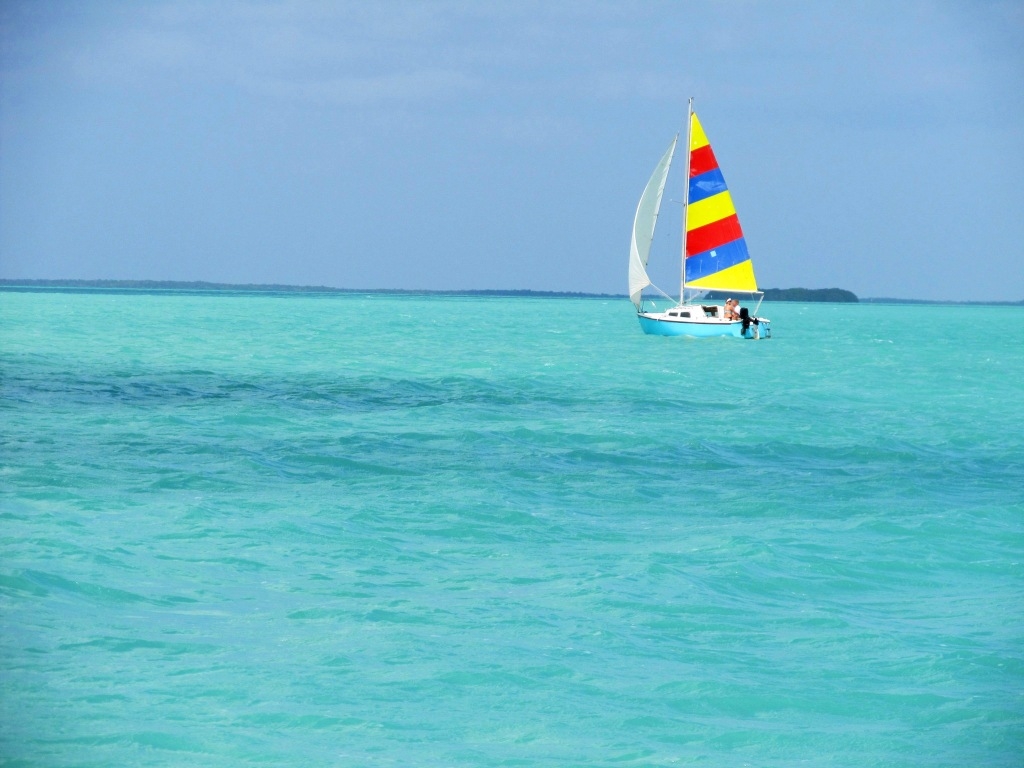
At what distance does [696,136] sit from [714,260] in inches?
236

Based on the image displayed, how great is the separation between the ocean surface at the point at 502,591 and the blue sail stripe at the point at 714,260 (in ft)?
103

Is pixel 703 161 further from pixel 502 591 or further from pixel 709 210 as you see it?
pixel 502 591

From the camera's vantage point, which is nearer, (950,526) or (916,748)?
(916,748)

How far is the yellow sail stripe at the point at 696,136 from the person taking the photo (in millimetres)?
55500

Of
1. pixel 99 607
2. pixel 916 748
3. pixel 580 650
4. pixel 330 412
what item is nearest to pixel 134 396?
pixel 330 412

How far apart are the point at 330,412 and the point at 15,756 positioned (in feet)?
56.8

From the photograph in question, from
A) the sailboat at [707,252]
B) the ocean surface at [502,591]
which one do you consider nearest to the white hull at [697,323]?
the sailboat at [707,252]

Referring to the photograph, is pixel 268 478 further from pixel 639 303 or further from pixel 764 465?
pixel 639 303

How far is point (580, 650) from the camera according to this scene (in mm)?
9133

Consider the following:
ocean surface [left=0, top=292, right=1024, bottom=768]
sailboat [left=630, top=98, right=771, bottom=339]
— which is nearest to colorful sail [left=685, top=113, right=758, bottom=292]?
sailboat [left=630, top=98, right=771, bottom=339]

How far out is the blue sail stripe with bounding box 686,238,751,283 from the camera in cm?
5481

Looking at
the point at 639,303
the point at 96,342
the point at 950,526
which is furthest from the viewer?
the point at 639,303

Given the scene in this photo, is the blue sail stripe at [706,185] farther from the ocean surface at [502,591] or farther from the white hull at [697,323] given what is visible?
the ocean surface at [502,591]

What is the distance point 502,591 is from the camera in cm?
1064
